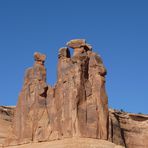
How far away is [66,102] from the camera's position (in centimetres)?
3716

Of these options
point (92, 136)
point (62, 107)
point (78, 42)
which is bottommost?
point (92, 136)

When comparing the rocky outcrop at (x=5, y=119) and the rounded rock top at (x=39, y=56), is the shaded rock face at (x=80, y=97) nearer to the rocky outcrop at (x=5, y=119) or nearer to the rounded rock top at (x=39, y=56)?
the rounded rock top at (x=39, y=56)

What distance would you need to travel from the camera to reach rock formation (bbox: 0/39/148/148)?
36344 millimetres

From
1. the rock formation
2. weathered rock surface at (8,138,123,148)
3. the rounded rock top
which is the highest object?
the rounded rock top

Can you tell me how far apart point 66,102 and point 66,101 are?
84 millimetres

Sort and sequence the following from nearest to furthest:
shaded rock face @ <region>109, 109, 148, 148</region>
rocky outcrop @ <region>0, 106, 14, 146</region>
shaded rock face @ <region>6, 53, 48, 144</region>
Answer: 1. shaded rock face @ <region>6, 53, 48, 144</region>
2. rocky outcrop @ <region>0, 106, 14, 146</region>
3. shaded rock face @ <region>109, 109, 148, 148</region>

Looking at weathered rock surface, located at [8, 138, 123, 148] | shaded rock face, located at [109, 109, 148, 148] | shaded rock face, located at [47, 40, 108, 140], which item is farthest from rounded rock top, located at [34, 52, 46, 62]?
shaded rock face, located at [109, 109, 148, 148]

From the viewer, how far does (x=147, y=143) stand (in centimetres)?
6297

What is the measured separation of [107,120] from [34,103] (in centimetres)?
715

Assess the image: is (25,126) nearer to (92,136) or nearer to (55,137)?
(55,137)

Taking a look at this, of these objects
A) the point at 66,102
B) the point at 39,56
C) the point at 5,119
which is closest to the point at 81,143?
the point at 66,102

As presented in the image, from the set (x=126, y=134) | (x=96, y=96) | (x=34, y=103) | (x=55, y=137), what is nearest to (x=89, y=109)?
(x=96, y=96)

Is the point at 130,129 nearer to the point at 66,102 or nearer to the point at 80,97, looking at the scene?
the point at 66,102

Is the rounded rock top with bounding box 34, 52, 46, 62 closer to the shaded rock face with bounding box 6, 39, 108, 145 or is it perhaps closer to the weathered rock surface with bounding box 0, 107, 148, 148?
the shaded rock face with bounding box 6, 39, 108, 145
